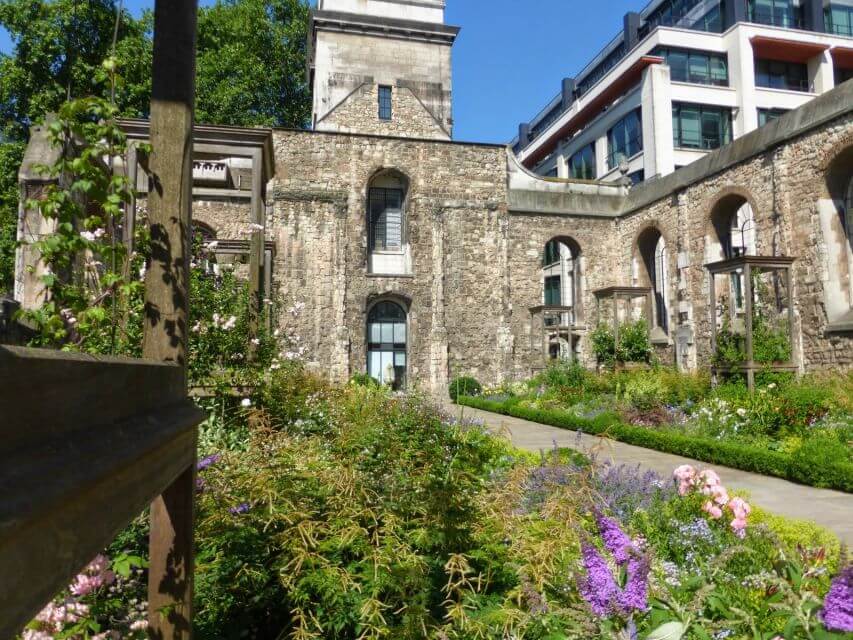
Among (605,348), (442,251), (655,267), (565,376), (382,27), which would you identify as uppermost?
(382,27)

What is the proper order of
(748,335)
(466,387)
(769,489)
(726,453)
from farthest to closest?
1. (466,387)
2. (748,335)
3. (726,453)
4. (769,489)

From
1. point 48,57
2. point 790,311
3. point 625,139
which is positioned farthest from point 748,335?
point 48,57

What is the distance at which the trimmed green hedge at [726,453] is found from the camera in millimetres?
5723

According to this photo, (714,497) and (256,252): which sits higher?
(256,252)

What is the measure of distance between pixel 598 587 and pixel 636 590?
0.11m

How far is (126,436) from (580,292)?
20.1m

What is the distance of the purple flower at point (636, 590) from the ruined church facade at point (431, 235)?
14449 mm

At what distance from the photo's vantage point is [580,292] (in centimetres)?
2006

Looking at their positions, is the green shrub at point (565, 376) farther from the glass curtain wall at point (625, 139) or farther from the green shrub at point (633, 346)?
the glass curtain wall at point (625, 139)

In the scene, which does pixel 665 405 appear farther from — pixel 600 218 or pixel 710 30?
pixel 710 30

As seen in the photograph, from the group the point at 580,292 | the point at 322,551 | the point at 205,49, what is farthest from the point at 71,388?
the point at 205,49

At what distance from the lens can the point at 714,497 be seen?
339 centimetres

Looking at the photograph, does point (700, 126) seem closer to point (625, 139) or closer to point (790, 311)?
point (625, 139)

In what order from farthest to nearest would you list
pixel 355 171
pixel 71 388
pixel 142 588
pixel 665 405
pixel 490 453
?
pixel 355 171, pixel 665 405, pixel 490 453, pixel 142 588, pixel 71 388
